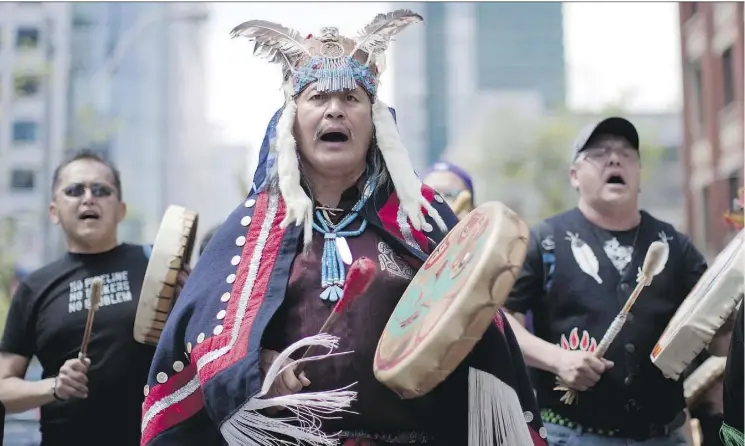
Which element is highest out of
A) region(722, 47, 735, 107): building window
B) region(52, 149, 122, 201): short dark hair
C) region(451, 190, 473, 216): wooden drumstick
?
region(722, 47, 735, 107): building window

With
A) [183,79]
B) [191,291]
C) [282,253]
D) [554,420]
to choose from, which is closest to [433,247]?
[282,253]

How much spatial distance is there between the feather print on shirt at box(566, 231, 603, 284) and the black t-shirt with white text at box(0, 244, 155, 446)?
177 centimetres

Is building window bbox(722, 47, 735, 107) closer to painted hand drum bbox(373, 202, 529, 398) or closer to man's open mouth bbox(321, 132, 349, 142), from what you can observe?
man's open mouth bbox(321, 132, 349, 142)

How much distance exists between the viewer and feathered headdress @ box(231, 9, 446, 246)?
2.83 metres

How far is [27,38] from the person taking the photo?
2331 centimetres

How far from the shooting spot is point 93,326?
12.6 feet

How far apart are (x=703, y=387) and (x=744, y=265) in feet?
4.62

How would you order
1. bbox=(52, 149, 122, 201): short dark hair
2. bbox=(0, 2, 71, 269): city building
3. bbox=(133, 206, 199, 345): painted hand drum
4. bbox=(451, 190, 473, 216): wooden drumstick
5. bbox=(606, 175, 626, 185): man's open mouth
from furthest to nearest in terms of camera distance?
bbox=(0, 2, 71, 269): city building
bbox=(451, 190, 473, 216): wooden drumstick
bbox=(52, 149, 122, 201): short dark hair
bbox=(606, 175, 626, 185): man's open mouth
bbox=(133, 206, 199, 345): painted hand drum

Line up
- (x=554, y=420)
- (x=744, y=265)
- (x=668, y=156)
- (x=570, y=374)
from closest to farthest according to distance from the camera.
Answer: (x=744, y=265) < (x=570, y=374) < (x=554, y=420) < (x=668, y=156)

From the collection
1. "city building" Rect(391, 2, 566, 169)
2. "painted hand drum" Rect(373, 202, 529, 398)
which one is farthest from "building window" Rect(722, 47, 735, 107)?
"city building" Rect(391, 2, 566, 169)

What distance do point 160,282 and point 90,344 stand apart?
0.61m

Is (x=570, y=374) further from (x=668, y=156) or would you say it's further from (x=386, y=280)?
(x=668, y=156)

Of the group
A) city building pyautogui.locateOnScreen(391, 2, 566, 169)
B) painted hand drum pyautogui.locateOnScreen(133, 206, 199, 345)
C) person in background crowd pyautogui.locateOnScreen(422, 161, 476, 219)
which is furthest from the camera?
city building pyautogui.locateOnScreen(391, 2, 566, 169)

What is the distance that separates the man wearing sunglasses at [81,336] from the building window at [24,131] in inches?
889
